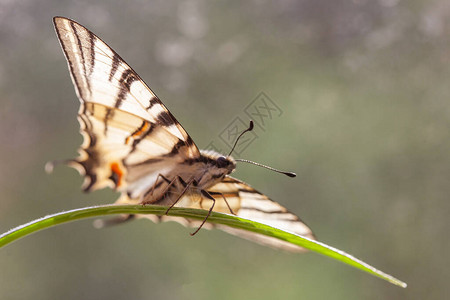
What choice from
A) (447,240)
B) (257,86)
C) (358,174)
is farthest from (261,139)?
(447,240)

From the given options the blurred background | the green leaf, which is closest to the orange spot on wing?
the green leaf

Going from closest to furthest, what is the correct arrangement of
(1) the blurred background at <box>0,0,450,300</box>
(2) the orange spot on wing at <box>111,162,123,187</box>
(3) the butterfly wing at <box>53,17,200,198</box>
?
1. (3) the butterfly wing at <box>53,17,200,198</box>
2. (2) the orange spot on wing at <box>111,162,123,187</box>
3. (1) the blurred background at <box>0,0,450,300</box>

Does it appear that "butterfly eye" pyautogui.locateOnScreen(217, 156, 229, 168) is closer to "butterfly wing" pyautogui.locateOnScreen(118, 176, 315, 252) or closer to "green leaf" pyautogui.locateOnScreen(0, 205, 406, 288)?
"butterfly wing" pyautogui.locateOnScreen(118, 176, 315, 252)

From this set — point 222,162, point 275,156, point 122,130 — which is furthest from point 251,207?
point 275,156

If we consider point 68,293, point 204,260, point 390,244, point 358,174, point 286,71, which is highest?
point 286,71

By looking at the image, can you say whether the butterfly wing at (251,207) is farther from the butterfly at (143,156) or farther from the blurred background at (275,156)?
the blurred background at (275,156)

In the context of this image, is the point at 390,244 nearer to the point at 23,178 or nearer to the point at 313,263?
the point at 313,263
